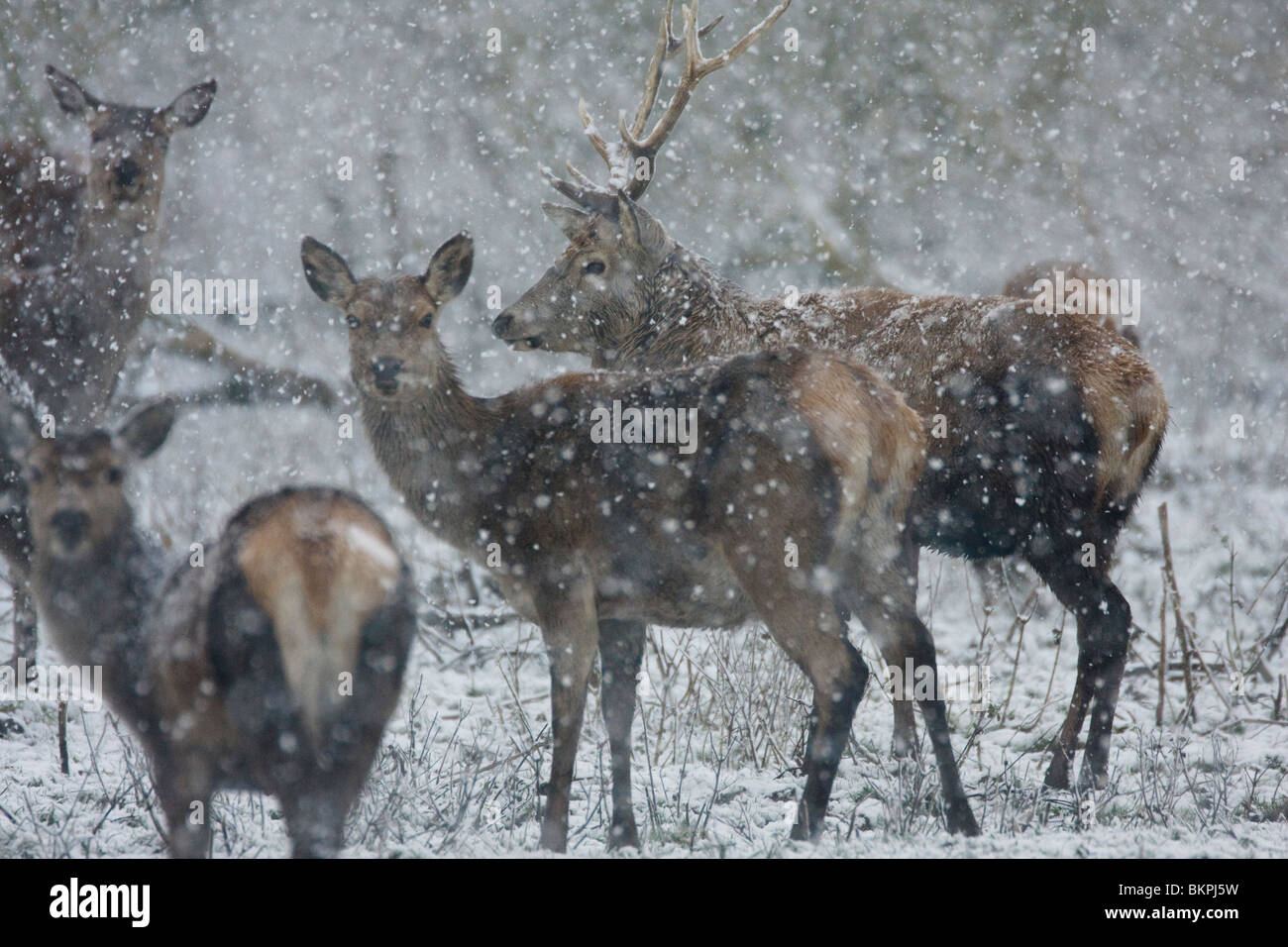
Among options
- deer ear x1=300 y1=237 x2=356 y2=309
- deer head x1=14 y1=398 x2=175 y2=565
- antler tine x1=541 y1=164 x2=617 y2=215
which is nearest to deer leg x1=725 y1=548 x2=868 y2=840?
deer ear x1=300 y1=237 x2=356 y2=309

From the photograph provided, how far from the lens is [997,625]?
866cm

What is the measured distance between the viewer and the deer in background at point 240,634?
9.30ft

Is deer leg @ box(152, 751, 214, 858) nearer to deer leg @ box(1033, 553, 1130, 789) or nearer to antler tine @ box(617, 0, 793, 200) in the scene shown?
deer leg @ box(1033, 553, 1130, 789)

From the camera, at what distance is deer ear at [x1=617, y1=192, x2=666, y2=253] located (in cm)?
602

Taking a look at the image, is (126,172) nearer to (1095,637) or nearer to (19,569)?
(19,569)

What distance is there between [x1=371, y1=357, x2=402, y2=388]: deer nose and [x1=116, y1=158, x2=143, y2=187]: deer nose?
2.10 meters

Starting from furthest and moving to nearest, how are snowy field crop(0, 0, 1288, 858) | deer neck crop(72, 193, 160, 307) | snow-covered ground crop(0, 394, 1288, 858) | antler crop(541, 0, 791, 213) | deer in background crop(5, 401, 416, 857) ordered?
1. snowy field crop(0, 0, 1288, 858)
2. antler crop(541, 0, 791, 213)
3. deer neck crop(72, 193, 160, 307)
4. snow-covered ground crop(0, 394, 1288, 858)
5. deer in background crop(5, 401, 416, 857)

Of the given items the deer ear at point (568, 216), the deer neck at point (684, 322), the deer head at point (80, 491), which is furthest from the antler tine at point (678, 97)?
the deer head at point (80, 491)

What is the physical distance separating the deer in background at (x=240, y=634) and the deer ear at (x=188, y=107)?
289 centimetres

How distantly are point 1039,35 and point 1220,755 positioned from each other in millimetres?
8378
